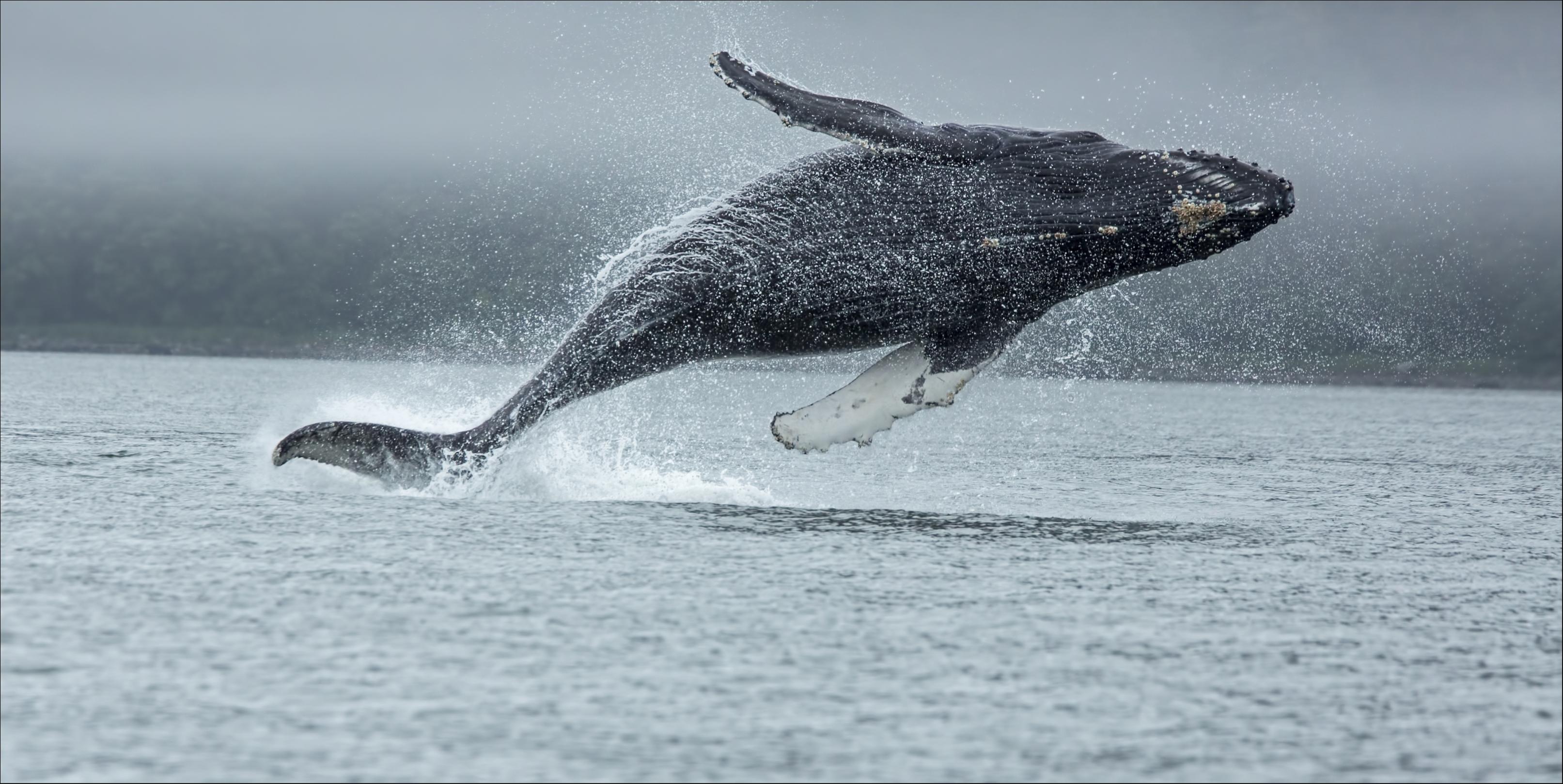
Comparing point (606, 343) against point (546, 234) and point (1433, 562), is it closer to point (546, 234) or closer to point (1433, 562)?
point (1433, 562)

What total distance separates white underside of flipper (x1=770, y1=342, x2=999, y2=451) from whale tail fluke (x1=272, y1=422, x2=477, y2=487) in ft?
8.62

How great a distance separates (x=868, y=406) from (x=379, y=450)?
12.8 ft

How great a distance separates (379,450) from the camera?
13180 millimetres

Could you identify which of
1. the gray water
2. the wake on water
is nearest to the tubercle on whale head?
the gray water

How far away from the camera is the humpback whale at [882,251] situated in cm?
1301

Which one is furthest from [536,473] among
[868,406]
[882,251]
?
[882,251]

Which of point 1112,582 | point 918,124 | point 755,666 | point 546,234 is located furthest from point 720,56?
point 546,234

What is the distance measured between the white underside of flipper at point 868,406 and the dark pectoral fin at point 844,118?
5.85ft

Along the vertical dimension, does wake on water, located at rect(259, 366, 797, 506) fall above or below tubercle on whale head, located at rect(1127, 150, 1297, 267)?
below

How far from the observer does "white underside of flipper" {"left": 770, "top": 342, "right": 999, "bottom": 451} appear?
13.9 meters

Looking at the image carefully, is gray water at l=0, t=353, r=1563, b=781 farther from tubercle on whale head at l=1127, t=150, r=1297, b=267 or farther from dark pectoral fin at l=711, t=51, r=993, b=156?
dark pectoral fin at l=711, t=51, r=993, b=156

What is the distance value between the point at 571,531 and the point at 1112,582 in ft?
12.6

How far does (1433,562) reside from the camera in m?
12.7

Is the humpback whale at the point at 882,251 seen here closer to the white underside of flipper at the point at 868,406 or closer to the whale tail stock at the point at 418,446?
the whale tail stock at the point at 418,446
